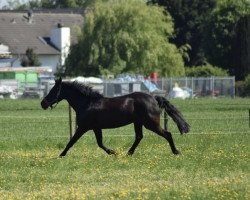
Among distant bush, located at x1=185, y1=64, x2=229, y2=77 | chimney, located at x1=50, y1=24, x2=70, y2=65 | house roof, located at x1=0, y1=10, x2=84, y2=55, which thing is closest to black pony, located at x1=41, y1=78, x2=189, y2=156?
distant bush, located at x1=185, y1=64, x2=229, y2=77

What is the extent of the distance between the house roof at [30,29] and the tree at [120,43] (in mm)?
17809

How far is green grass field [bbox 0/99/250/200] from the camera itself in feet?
49.6

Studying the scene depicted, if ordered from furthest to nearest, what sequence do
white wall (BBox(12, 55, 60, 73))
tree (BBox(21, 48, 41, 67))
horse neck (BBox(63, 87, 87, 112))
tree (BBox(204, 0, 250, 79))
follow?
white wall (BBox(12, 55, 60, 73)), tree (BBox(21, 48, 41, 67)), tree (BBox(204, 0, 250, 79)), horse neck (BBox(63, 87, 87, 112))

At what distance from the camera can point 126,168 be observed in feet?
62.1

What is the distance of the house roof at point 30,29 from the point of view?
319 ft

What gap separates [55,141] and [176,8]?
78.4m

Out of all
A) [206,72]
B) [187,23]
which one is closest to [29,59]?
[206,72]

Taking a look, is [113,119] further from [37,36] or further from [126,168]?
[37,36]

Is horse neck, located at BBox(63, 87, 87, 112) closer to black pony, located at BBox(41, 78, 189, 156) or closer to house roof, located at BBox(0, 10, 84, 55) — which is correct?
black pony, located at BBox(41, 78, 189, 156)

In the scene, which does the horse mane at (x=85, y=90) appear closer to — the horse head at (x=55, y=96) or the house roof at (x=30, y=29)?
the horse head at (x=55, y=96)

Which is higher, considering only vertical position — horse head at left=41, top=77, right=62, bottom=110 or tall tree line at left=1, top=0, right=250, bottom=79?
horse head at left=41, top=77, right=62, bottom=110

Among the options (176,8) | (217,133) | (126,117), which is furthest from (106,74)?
(126,117)

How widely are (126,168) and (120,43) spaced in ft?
196

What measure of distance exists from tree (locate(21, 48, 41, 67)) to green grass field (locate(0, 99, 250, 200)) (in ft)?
205
